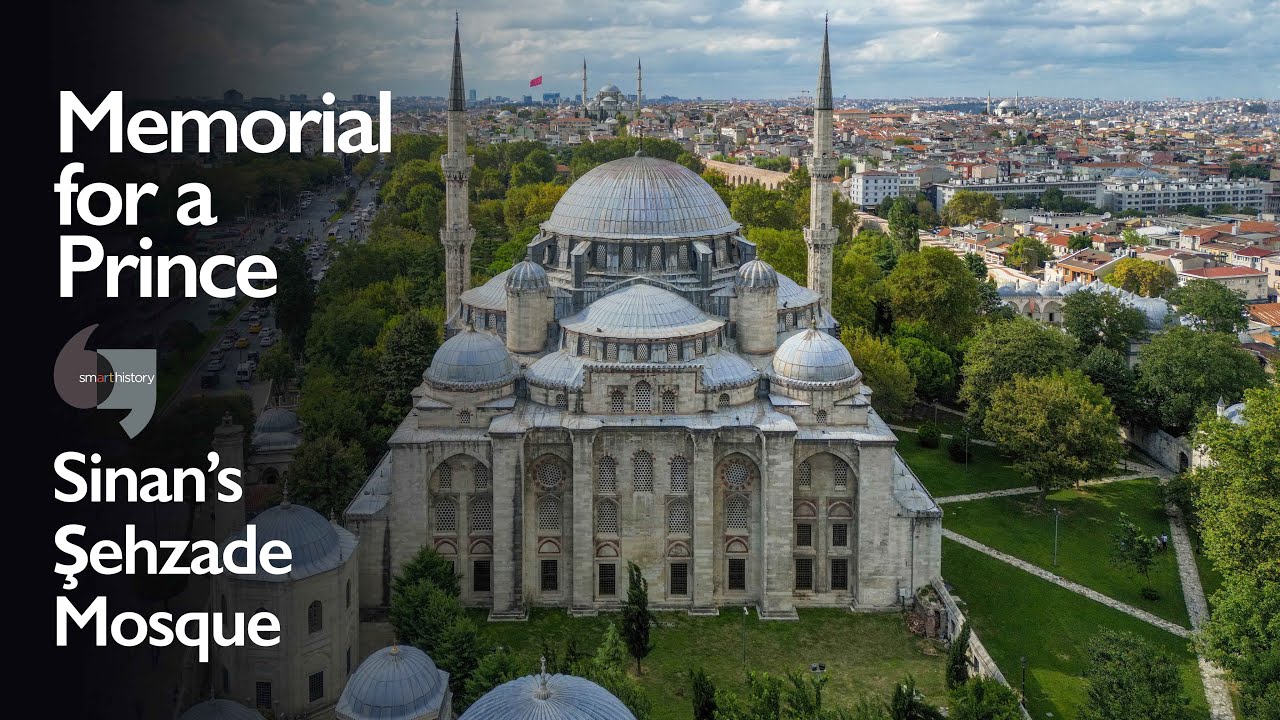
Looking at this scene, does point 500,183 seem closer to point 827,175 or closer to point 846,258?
point 846,258

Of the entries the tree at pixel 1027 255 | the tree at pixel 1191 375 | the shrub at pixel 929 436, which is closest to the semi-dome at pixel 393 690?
the shrub at pixel 929 436

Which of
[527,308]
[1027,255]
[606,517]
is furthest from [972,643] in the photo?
[1027,255]

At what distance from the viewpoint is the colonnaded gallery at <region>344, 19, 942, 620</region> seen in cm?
3158

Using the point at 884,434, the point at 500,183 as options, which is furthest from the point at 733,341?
the point at 500,183

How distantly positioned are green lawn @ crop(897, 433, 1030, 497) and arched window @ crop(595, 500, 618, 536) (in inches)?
594

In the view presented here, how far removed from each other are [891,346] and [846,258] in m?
14.4

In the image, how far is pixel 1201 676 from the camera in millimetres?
29641

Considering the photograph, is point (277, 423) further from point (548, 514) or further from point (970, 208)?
point (970, 208)

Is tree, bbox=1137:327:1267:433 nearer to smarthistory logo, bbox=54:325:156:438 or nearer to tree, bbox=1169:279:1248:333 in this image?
tree, bbox=1169:279:1248:333

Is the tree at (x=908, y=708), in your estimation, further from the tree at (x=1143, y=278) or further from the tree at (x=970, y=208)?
the tree at (x=970, y=208)

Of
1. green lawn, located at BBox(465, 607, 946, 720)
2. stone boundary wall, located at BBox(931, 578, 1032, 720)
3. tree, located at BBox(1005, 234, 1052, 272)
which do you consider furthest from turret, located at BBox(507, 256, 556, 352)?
tree, located at BBox(1005, 234, 1052, 272)

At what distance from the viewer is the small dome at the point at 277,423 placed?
41625 mm

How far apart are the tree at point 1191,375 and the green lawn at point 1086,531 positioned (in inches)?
124

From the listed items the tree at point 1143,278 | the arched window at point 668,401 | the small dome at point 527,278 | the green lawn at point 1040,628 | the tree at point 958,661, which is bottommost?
the green lawn at point 1040,628
